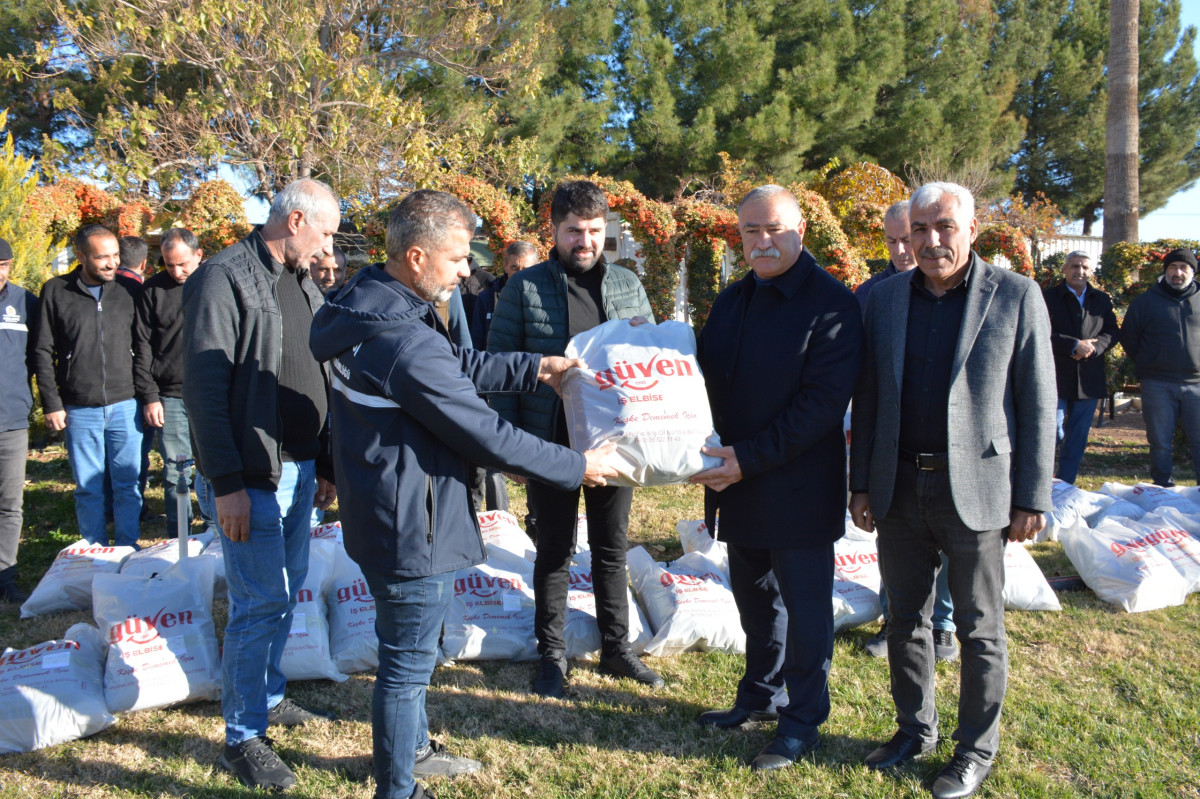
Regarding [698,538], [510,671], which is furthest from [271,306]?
[698,538]

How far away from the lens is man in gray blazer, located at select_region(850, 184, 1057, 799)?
7.63ft

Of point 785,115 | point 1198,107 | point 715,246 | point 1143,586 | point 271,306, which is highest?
point 1198,107

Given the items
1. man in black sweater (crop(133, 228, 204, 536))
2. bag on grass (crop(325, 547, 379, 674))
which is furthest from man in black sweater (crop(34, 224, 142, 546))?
bag on grass (crop(325, 547, 379, 674))

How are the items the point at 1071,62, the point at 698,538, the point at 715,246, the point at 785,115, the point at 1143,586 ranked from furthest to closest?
the point at 1071,62, the point at 785,115, the point at 715,246, the point at 698,538, the point at 1143,586

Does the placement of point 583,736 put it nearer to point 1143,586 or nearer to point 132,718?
point 132,718

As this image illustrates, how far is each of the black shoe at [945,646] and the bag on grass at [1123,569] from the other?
43.9 inches

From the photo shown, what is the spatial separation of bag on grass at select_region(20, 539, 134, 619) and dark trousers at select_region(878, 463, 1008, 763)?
370 cm

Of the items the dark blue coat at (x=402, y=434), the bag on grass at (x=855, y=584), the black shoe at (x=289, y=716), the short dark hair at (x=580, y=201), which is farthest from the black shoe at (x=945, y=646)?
the black shoe at (x=289, y=716)

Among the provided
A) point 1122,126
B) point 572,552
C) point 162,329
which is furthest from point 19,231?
point 1122,126

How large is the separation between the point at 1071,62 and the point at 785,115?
445 inches

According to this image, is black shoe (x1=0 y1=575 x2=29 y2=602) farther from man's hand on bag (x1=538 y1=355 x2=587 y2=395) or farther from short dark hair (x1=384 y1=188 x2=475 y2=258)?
short dark hair (x1=384 y1=188 x2=475 y2=258)

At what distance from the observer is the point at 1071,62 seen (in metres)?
21.7

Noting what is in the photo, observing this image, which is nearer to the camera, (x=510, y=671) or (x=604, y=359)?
(x=604, y=359)

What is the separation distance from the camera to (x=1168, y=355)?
5.99 m
